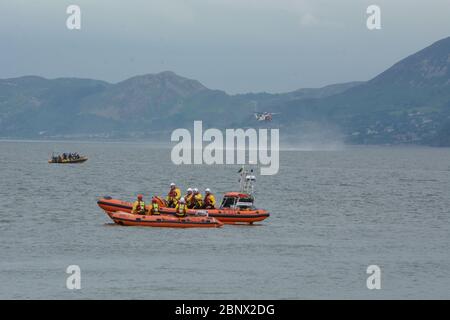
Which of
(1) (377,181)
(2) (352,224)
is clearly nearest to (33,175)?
(1) (377,181)

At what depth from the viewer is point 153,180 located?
136875 mm

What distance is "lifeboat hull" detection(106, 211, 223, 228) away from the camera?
6488 cm

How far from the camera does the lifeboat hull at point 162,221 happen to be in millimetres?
64875

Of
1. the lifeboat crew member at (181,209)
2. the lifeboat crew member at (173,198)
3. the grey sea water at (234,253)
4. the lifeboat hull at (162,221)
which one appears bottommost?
the grey sea water at (234,253)

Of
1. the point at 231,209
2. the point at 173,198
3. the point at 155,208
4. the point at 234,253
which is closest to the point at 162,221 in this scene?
the point at 155,208

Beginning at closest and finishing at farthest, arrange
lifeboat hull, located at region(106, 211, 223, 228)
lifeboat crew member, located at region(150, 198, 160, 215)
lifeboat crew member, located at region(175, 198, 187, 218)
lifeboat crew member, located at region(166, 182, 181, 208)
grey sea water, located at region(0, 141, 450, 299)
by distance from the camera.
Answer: grey sea water, located at region(0, 141, 450, 299), lifeboat hull, located at region(106, 211, 223, 228), lifeboat crew member, located at region(175, 198, 187, 218), lifeboat crew member, located at region(150, 198, 160, 215), lifeboat crew member, located at region(166, 182, 181, 208)

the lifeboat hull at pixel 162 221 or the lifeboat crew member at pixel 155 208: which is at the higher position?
the lifeboat crew member at pixel 155 208

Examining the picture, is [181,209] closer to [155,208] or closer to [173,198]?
[155,208]

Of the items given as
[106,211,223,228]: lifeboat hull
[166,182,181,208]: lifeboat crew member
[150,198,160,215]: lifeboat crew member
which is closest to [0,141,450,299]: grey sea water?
[106,211,223,228]: lifeboat hull

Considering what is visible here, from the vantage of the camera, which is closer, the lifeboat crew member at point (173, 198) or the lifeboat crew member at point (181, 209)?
the lifeboat crew member at point (181, 209)

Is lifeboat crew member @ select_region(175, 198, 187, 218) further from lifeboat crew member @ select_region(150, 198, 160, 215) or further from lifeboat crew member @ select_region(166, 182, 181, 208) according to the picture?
lifeboat crew member @ select_region(166, 182, 181, 208)

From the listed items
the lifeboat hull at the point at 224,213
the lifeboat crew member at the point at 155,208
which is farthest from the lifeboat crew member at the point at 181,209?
the lifeboat hull at the point at 224,213

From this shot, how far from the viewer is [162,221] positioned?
2562 inches

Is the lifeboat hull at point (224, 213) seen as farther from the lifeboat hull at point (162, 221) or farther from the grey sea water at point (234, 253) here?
the lifeboat hull at point (162, 221)
